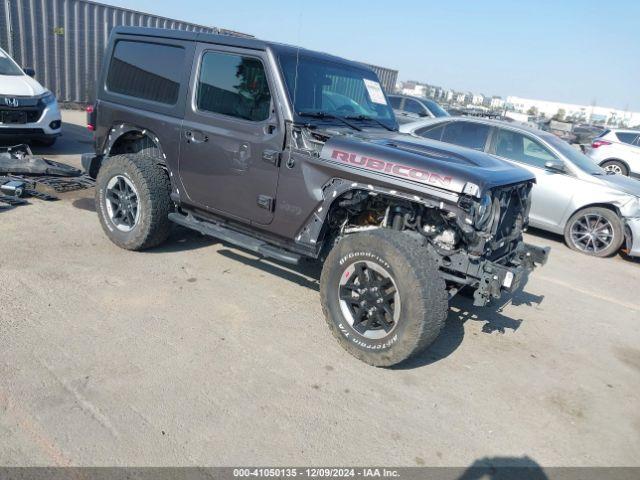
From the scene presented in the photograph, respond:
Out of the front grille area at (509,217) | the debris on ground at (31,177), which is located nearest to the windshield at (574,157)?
A: the front grille area at (509,217)

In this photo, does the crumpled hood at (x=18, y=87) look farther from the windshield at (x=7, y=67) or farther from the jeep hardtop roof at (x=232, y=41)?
the jeep hardtop roof at (x=232, y=41)

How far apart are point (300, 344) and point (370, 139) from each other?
5.65 ft

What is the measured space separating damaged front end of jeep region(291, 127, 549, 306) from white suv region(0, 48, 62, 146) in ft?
20.3

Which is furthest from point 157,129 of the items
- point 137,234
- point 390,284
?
point 390,284

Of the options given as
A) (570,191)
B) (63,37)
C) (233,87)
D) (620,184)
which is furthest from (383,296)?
(63,37)

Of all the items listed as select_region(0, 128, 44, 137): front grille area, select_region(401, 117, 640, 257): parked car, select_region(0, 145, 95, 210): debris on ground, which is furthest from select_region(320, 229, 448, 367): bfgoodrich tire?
select_region(0, 128, 44, 137): front grille area

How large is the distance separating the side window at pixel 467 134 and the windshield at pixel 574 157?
929 mm

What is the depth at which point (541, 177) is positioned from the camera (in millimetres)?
7703

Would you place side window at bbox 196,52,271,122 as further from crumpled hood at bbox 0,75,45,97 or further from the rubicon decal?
crumpled hood at bbox 0,75,45,97

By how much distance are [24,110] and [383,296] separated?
732cm

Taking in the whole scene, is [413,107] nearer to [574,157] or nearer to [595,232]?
[574,157]

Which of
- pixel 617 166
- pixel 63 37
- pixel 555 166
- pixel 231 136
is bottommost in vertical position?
pixel 617 166

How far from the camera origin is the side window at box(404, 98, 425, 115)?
1383 cm

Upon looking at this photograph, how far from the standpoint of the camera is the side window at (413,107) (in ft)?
45.4
